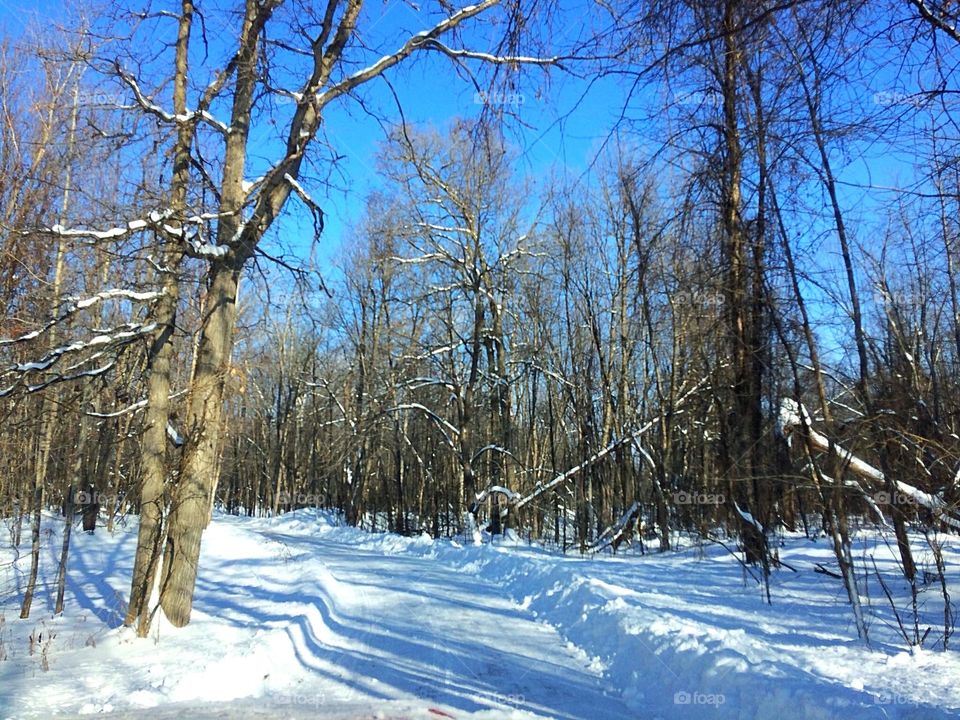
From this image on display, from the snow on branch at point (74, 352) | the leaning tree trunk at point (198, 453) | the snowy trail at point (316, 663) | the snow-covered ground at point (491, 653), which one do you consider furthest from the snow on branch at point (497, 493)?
the snow on branch at point (74, 352)

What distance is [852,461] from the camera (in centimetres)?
859

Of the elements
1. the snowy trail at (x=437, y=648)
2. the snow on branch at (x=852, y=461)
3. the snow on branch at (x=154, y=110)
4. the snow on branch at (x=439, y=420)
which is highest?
the snow on branch at (x=154, y=110)

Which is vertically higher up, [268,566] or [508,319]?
[508,319]

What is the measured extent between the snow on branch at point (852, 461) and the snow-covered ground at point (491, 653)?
84 cm

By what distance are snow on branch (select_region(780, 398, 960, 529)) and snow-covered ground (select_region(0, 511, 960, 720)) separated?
33.2 inches

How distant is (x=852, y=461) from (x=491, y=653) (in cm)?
507

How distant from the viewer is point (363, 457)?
3269cm

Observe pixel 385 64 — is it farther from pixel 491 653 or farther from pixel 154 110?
pixel 491 653

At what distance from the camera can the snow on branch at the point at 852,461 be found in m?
6.65

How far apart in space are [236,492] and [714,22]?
65815mm

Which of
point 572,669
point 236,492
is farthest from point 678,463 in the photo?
point 236,492

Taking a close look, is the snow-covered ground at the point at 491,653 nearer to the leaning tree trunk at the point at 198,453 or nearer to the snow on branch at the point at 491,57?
the leaning tree trunk at the point at 198,453

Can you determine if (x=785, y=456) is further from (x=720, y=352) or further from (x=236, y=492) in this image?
(x=236, y=492)

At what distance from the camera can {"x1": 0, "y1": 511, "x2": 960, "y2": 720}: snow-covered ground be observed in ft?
17.4
